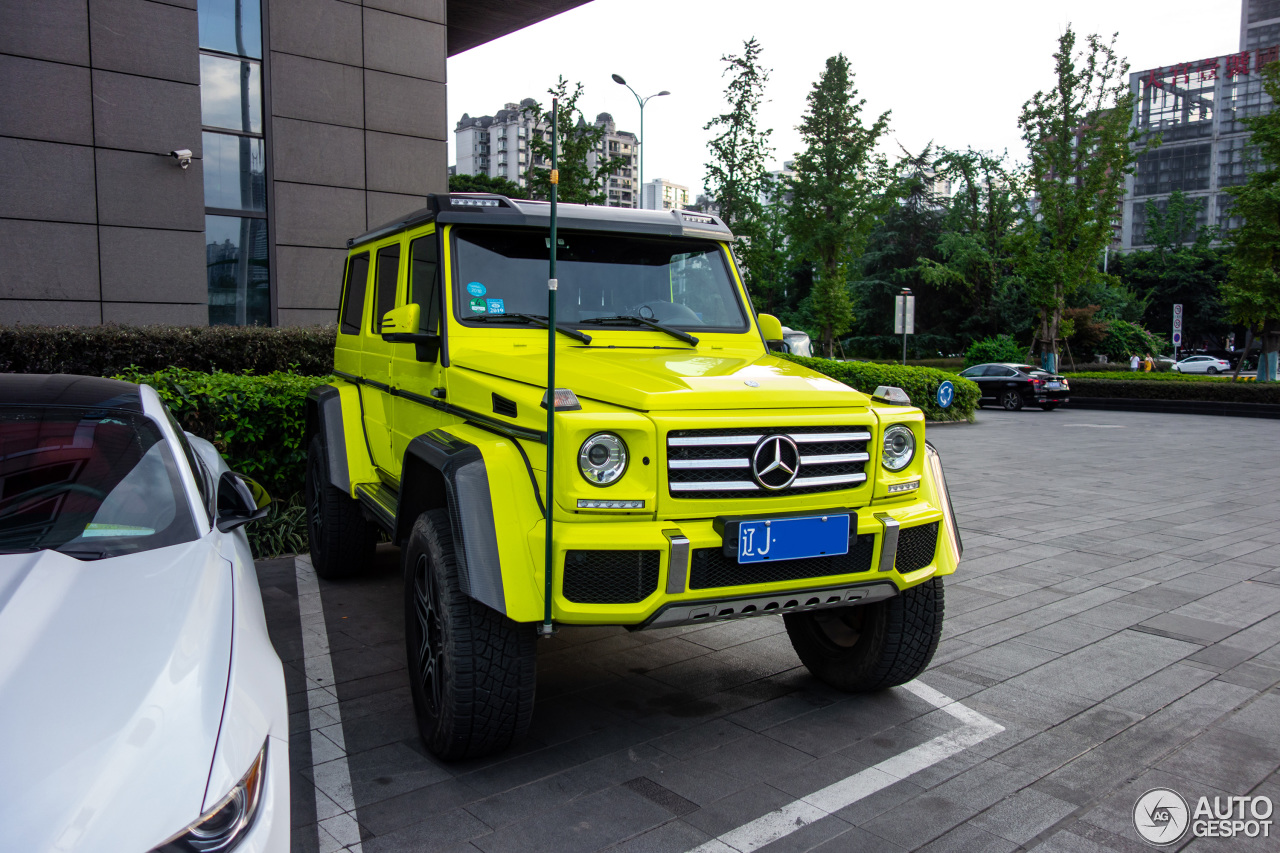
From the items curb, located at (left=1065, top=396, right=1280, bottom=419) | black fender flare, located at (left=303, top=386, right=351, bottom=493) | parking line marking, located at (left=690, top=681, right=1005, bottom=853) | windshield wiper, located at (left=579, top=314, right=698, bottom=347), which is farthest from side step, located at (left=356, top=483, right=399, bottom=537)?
curb, located at (left=1065, top=396, right=1280, bottom=419)

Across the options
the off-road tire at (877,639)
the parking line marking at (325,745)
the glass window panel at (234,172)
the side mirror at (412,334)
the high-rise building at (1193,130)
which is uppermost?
the high-rise building at (1193,130)

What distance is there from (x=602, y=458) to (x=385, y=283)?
2.64m

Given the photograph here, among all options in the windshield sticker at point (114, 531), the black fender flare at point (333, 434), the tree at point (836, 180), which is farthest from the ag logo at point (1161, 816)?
the tree at point (836, 180)

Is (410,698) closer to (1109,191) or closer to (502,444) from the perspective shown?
(502,444)

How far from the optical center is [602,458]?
311 cm

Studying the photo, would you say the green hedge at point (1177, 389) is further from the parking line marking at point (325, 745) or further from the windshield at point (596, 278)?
the parking line marking at point (325, 745)

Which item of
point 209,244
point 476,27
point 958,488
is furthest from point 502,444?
point 476,27

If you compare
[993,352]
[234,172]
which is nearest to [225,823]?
[234,172]

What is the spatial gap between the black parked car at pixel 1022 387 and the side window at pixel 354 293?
2152 centimetres

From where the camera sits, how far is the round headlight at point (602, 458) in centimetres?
308

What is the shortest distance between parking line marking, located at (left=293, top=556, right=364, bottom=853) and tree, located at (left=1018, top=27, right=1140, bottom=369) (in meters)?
31.2

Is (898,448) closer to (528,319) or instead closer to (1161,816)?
(1161,816)

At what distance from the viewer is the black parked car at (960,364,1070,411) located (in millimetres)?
24844

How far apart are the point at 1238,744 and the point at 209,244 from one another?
13485mm
